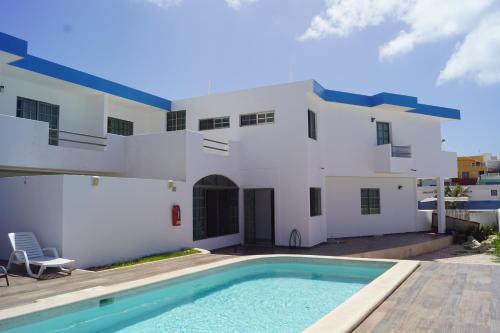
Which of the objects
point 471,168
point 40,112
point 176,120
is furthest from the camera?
point 471,168

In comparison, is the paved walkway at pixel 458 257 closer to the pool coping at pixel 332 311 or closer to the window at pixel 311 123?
the window at pixel 311 123

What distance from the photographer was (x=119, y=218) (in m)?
10.9

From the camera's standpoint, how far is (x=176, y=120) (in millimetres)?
18719

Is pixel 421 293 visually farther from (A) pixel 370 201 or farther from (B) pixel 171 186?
(A) pixel 370 201

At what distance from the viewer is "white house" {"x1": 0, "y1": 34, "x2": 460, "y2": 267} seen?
10.6 metres

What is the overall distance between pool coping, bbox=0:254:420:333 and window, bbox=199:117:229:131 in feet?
29.3

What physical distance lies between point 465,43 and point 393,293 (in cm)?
1153

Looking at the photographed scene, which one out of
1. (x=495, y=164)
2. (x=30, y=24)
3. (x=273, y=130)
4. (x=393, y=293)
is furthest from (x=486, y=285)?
(x=495, y=164)

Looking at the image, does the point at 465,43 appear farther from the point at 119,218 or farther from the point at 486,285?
the point at 119,218

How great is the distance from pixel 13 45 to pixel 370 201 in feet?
54.3

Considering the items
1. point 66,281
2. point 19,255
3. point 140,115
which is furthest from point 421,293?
point 140,115

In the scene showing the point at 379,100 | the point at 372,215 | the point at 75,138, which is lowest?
the point at 372,215

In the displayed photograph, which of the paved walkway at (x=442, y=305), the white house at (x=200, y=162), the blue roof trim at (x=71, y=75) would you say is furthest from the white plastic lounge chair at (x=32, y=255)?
the paved walkway at (x=442, y=305)

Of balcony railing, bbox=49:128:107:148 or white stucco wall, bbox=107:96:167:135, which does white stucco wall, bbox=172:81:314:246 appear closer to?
white stucco wall, bbox=107:96:167:135
